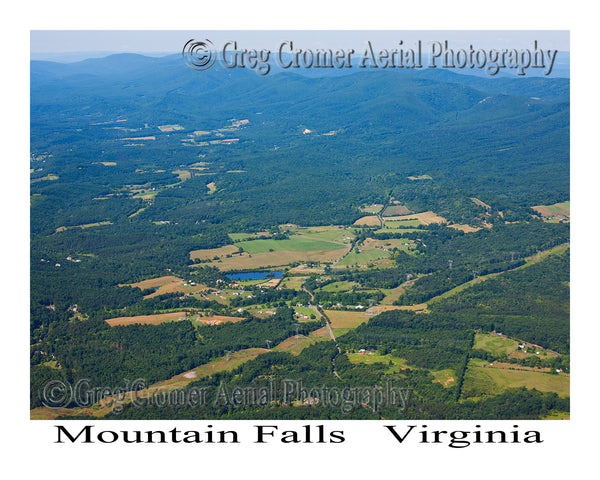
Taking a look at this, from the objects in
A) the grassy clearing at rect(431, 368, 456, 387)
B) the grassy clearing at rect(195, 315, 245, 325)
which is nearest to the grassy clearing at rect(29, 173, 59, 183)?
the grassy clearing at rect(195, 315, 245, 325)

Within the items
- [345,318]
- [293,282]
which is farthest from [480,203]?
[345,318]

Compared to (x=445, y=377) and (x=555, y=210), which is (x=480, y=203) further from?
(x=445, y=377)

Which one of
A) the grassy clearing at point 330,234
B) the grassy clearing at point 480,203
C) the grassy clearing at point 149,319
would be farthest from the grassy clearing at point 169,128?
the grassy clearing at point 149,319

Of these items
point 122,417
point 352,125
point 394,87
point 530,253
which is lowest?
point 122,417

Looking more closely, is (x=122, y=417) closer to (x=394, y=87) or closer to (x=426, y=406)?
(x=426, y=406)

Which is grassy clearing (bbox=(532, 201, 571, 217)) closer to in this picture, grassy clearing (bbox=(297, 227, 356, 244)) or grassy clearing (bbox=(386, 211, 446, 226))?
grassy clearing (bbox=(386, 211, 446, 226))

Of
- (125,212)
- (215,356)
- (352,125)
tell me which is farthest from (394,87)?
(215,356)

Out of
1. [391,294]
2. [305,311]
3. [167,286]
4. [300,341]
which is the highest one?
[167,286]
